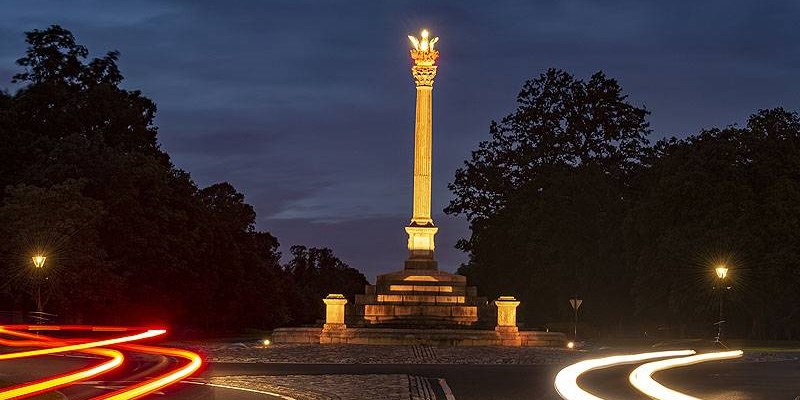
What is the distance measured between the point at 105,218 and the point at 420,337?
23.5 metres

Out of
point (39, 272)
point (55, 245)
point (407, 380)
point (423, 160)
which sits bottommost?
point (407, 380)

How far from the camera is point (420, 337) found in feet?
175

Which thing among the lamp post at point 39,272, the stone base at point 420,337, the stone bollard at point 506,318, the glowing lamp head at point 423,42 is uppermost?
the glowing lamp head at point 423,42

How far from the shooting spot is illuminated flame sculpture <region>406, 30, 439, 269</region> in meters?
67.1

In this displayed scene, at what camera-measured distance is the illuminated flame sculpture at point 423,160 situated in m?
67.1

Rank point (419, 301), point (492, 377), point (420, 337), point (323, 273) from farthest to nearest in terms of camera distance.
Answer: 1. point (323, 273)
2. point (419, 301)
3. point (420, 337)
4. point (492, 377)

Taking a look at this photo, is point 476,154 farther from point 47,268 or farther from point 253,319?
point 47,268

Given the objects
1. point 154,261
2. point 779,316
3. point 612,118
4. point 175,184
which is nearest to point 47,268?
point 154,261

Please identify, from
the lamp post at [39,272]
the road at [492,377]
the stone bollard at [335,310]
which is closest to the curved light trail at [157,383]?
the road at [492,377]

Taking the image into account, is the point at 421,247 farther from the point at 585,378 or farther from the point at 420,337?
the point at 585,378

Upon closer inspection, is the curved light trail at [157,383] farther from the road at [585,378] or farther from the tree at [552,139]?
the tree at [552,139]

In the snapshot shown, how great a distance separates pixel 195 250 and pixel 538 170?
1243 inches

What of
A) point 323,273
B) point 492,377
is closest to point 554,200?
point 492,377

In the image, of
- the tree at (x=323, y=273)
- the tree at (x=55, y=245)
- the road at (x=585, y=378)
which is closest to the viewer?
the road at (x=585, y=378)
